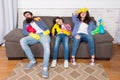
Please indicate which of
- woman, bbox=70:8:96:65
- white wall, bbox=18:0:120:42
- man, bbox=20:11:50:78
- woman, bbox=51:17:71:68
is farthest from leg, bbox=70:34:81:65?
white wall, bbox=18:0:120:42

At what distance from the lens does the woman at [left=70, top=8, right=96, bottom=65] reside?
2.85 meters

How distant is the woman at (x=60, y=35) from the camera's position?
9.29 feet

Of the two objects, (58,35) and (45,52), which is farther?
(58,35)

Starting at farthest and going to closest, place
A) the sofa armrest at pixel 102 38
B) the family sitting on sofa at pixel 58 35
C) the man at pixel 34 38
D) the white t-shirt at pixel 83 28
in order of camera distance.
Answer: the white t-shirt at pixel 83 28
the sofa armrest at pixel 102 38
the family sitting on sofa at pixel 58 35
the man at pixel 34 38

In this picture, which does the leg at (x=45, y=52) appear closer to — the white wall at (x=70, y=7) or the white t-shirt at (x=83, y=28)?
the white t-shirt at (x=83, y=28)

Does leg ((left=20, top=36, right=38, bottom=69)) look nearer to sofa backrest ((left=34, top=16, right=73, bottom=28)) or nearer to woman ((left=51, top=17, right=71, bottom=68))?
woman ((left=51, top=17, right=71, bottom=68))

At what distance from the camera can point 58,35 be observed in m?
2.96

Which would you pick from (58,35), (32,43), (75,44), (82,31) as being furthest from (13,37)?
Answer: (82,31)

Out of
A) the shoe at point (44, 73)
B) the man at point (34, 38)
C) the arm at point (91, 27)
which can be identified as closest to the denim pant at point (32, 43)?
the man at point (34, 38)

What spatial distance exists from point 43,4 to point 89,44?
4.45ft

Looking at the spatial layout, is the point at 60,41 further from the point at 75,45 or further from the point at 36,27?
→ the point at 36,27

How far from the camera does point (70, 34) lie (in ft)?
10.0

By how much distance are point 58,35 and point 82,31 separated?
1.45 ft

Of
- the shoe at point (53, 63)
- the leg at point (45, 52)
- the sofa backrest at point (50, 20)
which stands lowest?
the shoe at point (53, 63)
